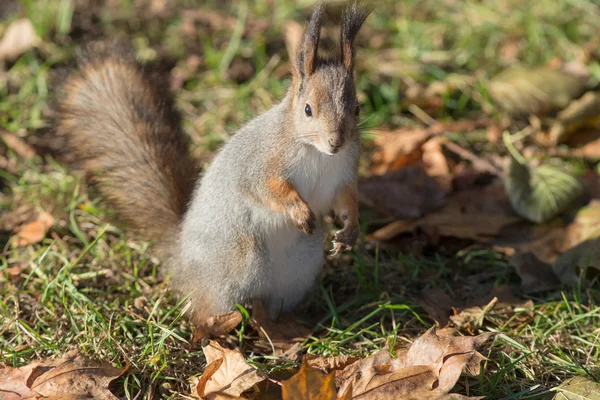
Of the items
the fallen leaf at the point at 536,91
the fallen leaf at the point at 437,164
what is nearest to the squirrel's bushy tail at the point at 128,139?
the fallen leaf at the point at 437,164

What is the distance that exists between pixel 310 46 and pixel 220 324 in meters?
0.98

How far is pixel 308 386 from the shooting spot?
1854mm

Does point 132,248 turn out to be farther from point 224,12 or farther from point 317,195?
point 224,12

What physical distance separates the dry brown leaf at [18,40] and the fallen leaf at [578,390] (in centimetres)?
318

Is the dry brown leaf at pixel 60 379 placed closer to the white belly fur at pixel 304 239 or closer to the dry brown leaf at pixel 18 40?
the white belly fur at pixel 304 239

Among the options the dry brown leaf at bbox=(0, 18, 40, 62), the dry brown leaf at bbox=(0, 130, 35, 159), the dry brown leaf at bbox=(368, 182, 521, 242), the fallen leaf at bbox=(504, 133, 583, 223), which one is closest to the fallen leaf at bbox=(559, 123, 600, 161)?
the fallen leaf at bbox=(504, 133, 583, 223)

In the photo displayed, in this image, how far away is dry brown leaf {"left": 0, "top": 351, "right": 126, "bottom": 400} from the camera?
2033mm

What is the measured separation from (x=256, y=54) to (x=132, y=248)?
1571 mm

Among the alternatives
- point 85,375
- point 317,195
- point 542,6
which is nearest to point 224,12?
point 542,6

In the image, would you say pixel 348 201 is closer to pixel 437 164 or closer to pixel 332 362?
pixel 332 362

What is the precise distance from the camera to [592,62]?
3.84 meters


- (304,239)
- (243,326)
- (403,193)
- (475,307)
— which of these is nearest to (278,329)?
(243,326)

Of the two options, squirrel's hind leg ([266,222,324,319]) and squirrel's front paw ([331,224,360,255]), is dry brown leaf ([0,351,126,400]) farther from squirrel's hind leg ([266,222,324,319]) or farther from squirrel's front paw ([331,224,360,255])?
squirrel's front paw ([331,224,360,255])

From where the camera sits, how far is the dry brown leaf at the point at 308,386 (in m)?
1.84
